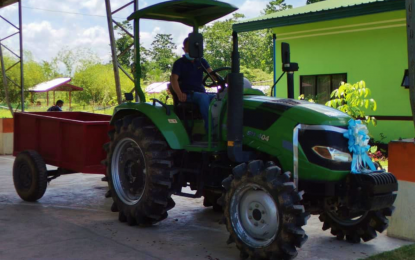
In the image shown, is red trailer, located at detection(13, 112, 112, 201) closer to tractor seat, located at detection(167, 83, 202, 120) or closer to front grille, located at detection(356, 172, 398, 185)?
tractor seat, located at detection(167, 83, 202, 120)

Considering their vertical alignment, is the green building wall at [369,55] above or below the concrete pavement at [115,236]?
above

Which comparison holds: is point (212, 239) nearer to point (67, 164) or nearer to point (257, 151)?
point (257, 151)

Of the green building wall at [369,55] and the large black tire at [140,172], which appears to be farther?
the green building wall at [369,55]

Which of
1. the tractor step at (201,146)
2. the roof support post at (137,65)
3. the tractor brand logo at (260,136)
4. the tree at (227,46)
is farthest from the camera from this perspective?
the tree at (227,46)

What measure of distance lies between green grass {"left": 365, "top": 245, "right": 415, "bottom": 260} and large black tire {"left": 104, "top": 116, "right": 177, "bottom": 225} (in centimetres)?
251

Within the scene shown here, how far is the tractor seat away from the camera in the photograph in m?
6.91

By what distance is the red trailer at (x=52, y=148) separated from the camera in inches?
317

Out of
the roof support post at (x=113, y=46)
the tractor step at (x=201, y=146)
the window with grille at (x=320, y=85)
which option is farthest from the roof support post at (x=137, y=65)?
the window with grille at (x=320, y=85)

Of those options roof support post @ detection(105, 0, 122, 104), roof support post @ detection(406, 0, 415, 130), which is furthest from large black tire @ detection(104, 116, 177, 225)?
roof support post @ detection(105, 0, 122, 104)

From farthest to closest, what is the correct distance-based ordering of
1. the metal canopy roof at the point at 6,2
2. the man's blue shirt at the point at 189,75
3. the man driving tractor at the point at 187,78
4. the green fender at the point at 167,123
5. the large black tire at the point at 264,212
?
the metal canopy roof at the point at 6,2, the man's blue shirt at the point at 189,75, the man driving tractor at the point at 187,78, the green fender at the point at 167,123, the large black tire at the point at 264,212

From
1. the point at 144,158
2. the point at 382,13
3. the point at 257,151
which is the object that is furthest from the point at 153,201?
the point at 382,13

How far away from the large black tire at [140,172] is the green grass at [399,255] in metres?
2.51

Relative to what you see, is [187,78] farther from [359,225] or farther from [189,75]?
[359,225]

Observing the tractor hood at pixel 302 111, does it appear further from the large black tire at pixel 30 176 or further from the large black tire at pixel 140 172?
the large black tire at pixel 30 176
